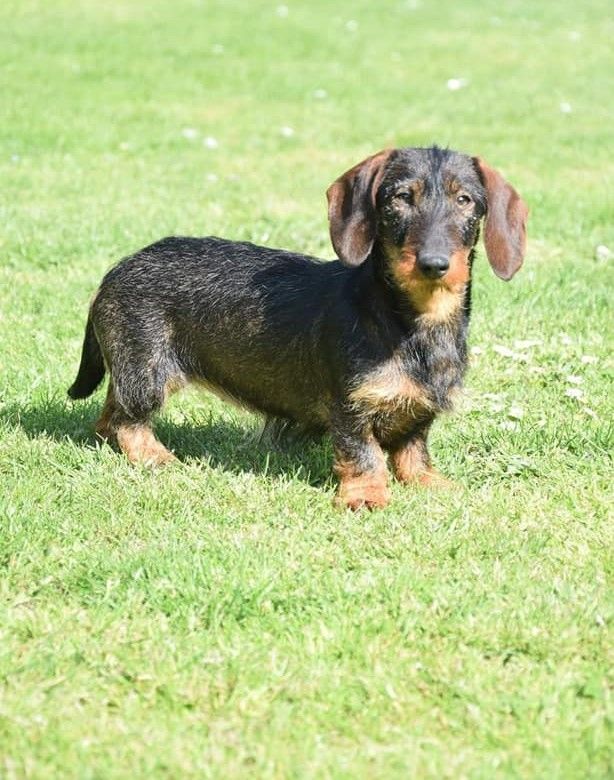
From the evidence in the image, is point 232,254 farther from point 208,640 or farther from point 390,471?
point 208,640

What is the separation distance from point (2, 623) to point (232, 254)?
2096 millimetres

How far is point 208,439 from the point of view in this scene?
5340mm

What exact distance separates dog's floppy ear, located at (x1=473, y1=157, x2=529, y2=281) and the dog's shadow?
3.71ft

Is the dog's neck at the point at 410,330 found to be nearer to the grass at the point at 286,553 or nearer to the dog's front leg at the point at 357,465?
the dog's front leg at the point at 357,465

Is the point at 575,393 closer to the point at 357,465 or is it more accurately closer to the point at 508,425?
the point at 508,425

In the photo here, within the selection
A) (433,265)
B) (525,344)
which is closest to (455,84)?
(525,344)

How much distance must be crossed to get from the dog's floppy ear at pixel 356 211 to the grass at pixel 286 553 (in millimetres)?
976

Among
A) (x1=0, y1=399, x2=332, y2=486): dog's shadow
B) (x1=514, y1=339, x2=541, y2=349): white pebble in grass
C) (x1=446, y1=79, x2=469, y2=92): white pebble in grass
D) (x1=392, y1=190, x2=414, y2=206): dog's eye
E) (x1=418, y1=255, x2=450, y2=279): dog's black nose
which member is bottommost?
(x1=0, y1=399, x2=332, y2=486): dog's shadow

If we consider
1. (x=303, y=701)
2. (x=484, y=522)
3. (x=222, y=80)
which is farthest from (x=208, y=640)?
(x=222, y=80)

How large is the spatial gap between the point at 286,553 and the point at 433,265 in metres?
1.11

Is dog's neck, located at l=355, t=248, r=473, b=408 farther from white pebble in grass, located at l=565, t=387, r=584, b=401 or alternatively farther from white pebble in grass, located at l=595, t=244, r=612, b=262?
white pebble in grass, located at l=595, t=244, r=612, b=262

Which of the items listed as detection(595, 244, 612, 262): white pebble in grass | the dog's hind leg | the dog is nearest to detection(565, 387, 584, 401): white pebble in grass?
the dog

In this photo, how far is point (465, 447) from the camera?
16.9 ft

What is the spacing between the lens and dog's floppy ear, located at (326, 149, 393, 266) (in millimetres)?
4336
